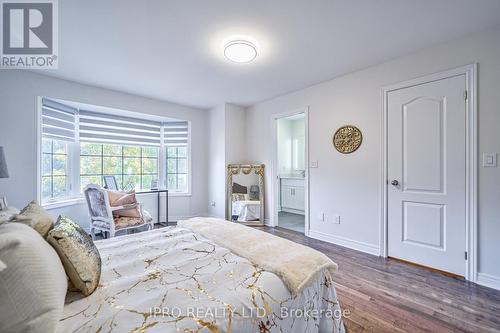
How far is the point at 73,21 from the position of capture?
6.27 ft

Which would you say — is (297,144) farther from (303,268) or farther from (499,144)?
(303,268)

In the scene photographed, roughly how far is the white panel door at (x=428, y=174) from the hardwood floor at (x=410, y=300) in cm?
26

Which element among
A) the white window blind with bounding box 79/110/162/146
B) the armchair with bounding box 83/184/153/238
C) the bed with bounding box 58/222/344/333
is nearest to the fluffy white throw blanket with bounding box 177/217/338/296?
the bed with bounding box 58/222/344/333

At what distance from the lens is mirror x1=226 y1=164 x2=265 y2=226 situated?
4219mm

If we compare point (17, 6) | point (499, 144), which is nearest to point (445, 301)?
point (499, 144)

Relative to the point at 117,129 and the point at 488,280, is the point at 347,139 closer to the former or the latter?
the point at 488,280

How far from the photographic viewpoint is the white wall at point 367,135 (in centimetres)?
204

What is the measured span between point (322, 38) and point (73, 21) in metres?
2.34

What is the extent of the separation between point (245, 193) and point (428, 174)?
2866 millimetres

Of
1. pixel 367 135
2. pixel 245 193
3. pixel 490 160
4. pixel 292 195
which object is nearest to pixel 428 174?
pixel 490 160

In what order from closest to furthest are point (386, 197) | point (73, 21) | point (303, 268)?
point (303, 268) → point (73, 21) → point (386, 197)

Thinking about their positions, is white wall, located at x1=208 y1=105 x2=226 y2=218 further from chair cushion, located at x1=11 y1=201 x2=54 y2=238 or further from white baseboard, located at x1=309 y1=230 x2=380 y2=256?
chair cushion, located at x1=11 y1=201 x2=54 y2=238

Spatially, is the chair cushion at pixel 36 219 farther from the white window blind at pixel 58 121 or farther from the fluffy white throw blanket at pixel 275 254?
the white window blind at pixel 58 121

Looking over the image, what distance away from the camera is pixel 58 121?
3.26 metres
